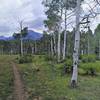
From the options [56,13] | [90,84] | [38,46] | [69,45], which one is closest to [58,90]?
[90,84]

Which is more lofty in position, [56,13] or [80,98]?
[56,13]

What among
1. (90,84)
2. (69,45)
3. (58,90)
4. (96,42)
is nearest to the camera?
(58,90)

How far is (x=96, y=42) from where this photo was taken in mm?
78250

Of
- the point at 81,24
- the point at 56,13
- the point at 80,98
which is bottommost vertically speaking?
the point at 80,98

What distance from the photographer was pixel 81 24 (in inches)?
617

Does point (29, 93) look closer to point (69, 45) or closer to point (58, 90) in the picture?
point (58, 90)

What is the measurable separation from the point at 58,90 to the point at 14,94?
2576 millimetres

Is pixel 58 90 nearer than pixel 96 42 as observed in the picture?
Yes

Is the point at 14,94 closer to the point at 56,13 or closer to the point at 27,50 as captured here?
the point at 56,13

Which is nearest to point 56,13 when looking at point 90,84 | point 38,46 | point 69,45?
point 90,84

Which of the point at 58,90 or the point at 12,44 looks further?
the point at 12,44

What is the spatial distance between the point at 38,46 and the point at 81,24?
8768 centimetres

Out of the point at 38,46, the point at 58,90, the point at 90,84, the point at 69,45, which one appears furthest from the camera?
the point at 38,46

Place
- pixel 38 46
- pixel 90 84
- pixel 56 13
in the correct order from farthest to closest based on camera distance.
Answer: pixel 38 46 < pixel 56 13 < pixel 90 84
